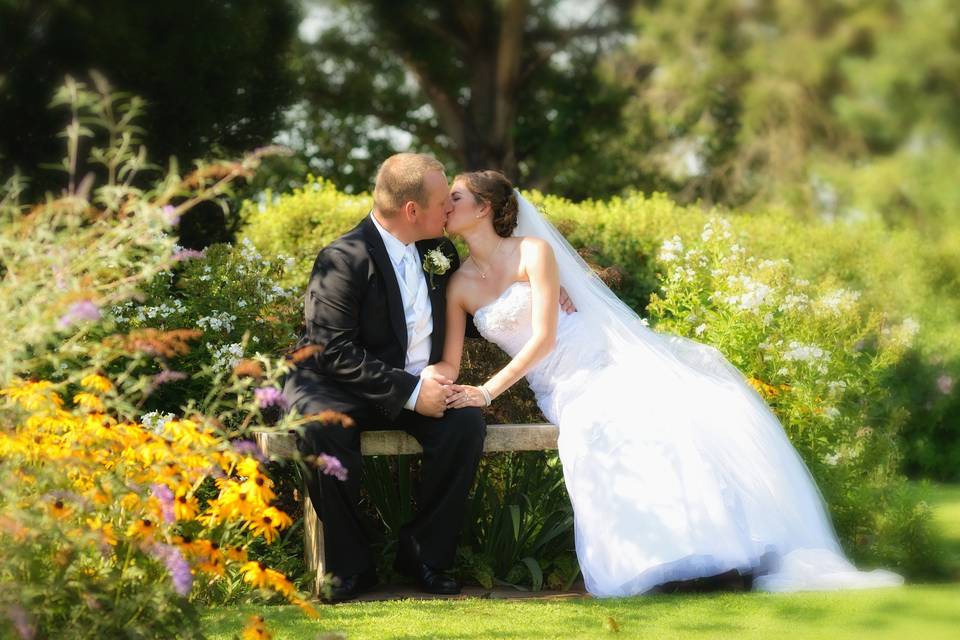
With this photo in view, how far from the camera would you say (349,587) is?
14.3 ft

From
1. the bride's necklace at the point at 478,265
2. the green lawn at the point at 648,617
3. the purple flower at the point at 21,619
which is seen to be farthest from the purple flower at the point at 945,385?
the purple flower at the point at 21,619

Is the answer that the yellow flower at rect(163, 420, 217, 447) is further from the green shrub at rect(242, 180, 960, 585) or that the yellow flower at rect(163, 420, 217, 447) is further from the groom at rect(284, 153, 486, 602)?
the green shrub at rect(242, 180, 960, 585)

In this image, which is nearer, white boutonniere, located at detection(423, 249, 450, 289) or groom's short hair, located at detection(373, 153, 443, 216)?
groom's short hair, located at detection(373, 153, 443, 216)

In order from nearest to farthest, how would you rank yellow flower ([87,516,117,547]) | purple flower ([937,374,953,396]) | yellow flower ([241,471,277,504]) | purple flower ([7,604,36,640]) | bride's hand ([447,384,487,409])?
purple flower ([7,604,36,640])
yellow flower ([87,516,117,547])
yellow flower ([241,471,277,504])
bride's hand ([447,384,487,409])
purple flower ([937,374,953,396])

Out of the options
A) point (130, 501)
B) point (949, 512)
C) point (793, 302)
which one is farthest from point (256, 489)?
point (949, 512)

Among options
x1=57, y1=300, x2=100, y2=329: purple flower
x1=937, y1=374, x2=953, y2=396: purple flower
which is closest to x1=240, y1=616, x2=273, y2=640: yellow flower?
x1=57, y1=300, x2=100, y2=329: purple flower

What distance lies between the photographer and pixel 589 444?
450 cm

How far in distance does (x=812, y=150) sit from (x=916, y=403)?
37.9ft

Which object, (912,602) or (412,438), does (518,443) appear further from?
(912,602)

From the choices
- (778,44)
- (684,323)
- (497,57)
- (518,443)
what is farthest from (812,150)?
(518,443)

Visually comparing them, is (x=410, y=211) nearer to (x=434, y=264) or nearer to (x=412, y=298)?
(x=434, y=264)

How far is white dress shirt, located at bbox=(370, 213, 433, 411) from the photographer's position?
15.6 feet

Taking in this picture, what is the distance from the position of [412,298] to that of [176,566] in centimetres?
213

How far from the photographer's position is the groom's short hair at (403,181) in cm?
468
